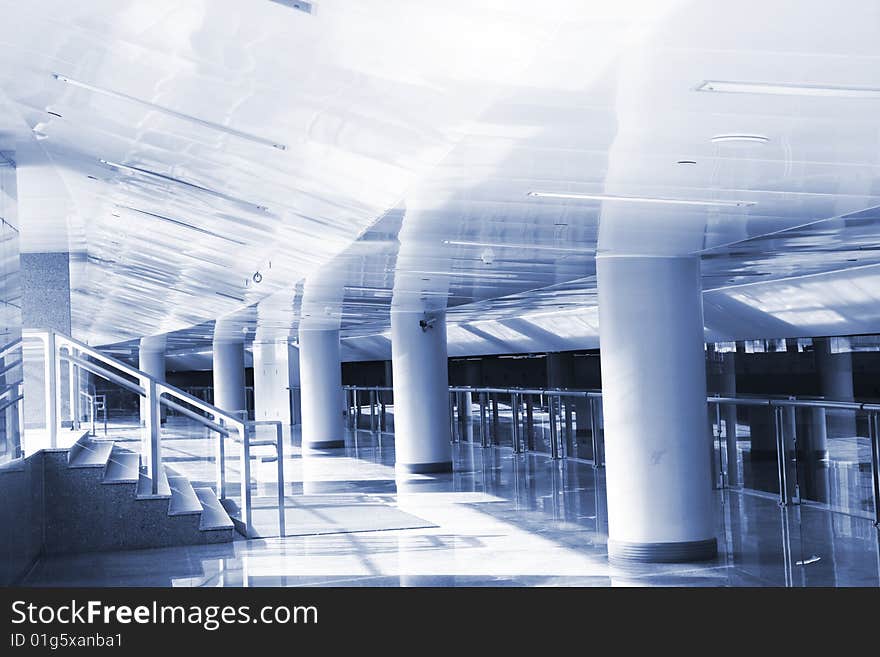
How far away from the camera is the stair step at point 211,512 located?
9891 mm

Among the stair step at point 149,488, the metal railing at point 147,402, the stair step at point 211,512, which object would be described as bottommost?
the stair step at point 211,512

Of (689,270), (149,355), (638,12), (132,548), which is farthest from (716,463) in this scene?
(149,355)

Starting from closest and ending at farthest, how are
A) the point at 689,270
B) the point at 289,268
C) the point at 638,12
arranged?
the point at 638,12, the point at 689,270, the point at 289,268

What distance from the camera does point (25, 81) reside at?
19.4 ft

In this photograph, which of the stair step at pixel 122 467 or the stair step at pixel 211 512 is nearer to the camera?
the stair step at pixel 122 467

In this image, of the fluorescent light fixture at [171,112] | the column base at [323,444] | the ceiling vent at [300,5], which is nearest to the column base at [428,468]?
the column base at [323,444]

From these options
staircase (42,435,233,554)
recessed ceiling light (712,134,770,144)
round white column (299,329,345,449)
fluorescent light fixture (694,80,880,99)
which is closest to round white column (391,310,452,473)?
round white column (299,329,345,449)

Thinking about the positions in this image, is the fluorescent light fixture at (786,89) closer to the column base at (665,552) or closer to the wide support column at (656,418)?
the wide support column at (656,418)

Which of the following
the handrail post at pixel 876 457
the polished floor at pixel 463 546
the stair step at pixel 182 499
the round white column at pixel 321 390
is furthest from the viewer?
the round white column at pixel 321 390

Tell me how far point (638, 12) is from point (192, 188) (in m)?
5.44

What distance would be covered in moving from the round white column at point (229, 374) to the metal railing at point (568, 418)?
16.2 feet

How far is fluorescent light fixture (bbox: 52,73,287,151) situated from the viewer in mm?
5641

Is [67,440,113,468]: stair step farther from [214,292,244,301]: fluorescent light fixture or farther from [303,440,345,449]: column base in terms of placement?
[303,440,345,449]: column base
